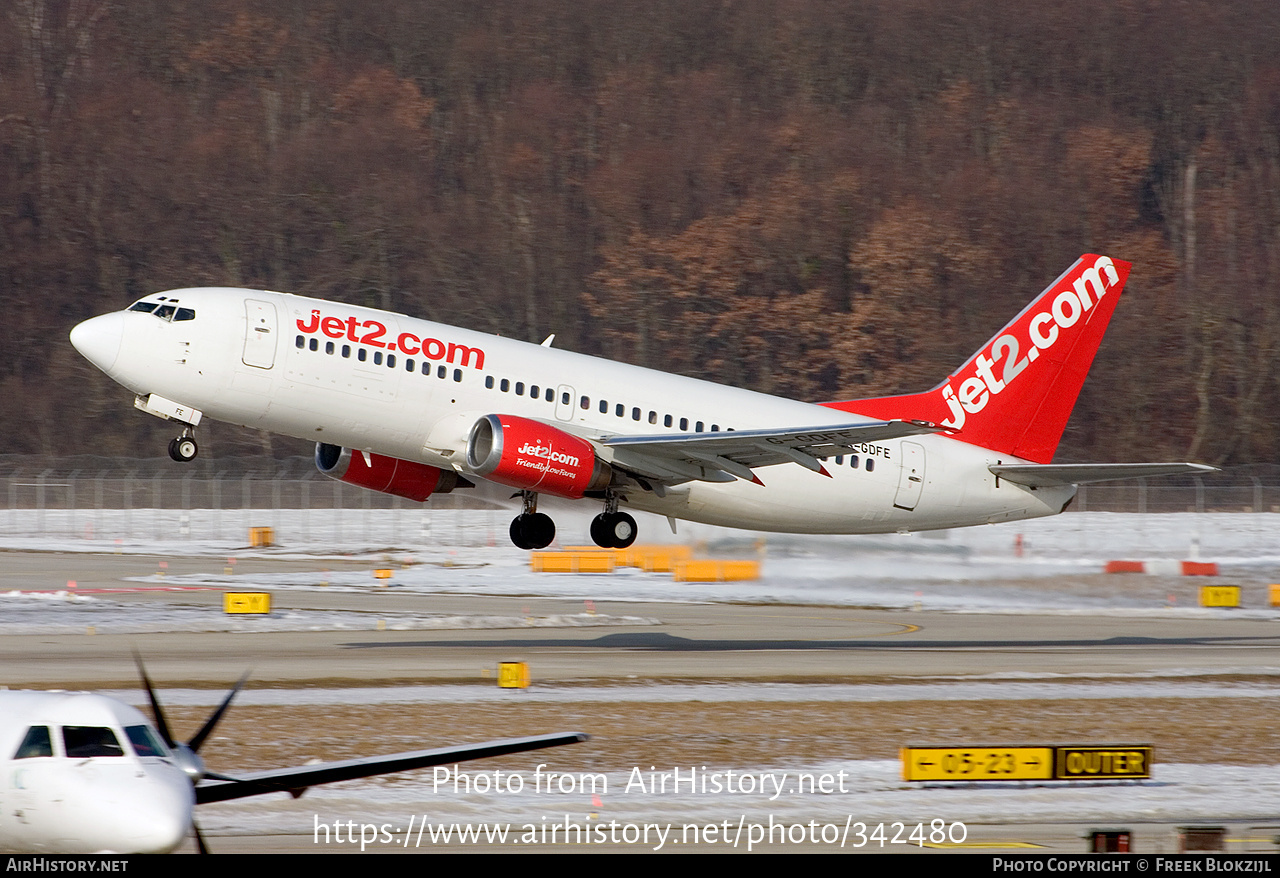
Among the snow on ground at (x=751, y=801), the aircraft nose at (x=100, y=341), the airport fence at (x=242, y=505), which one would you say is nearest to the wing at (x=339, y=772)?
the snow on ground at (x=751, y=801)

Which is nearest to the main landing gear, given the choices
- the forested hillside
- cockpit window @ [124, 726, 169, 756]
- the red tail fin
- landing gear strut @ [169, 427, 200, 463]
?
the red tail fin

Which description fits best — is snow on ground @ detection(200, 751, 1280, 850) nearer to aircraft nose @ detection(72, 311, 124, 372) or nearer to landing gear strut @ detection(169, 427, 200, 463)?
landing gear strut @ detection(169, 427, 200, 463)

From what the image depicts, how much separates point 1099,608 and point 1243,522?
1834 centimetres

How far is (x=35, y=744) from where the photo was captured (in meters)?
13.4

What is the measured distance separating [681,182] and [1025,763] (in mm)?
74847

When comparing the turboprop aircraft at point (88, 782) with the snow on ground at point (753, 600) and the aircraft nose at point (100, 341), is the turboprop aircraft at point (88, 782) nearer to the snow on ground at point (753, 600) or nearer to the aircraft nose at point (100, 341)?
the snow on ground at point (753, 600)

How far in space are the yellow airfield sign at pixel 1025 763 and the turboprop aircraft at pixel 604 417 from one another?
978cm

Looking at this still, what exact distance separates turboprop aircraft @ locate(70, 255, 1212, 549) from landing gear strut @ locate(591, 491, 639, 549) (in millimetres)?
44

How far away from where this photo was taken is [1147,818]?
1928 centimetres

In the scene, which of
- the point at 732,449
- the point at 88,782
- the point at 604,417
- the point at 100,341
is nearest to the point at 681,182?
the point at 604,417

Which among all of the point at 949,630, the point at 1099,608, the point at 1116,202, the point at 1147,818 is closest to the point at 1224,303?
the point at 1116,202

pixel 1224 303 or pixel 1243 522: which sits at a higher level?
pixel 1224 303

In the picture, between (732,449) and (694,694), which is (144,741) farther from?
(732,449)
